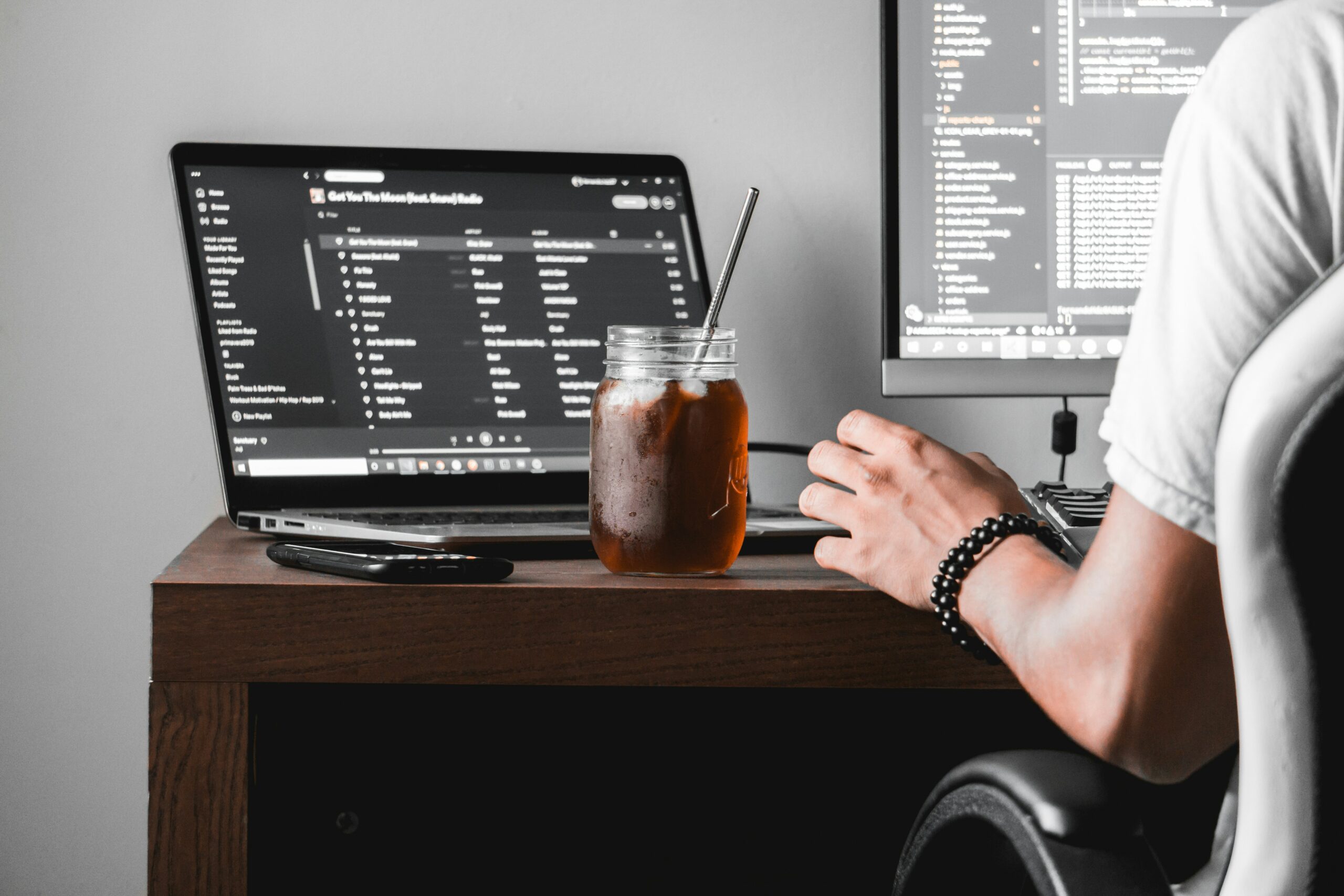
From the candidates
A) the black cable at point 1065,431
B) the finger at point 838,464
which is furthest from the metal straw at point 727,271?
the black cable at point 1065,431

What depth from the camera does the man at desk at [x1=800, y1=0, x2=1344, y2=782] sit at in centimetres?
42

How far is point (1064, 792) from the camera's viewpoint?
0.50m

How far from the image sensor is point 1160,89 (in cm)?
95

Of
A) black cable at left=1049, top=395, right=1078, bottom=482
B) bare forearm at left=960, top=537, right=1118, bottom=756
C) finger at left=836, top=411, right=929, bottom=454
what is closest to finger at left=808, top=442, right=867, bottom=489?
finger at left=836, top=411, right=929, bottom=454

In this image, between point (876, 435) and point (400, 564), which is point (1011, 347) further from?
point (400, 564)

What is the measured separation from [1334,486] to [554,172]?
2.54 ft

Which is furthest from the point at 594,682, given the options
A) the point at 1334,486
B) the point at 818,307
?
the point at 818,307

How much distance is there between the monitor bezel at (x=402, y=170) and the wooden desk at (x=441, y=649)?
25cm

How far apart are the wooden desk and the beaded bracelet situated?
3 centimetres

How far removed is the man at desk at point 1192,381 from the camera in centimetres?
42

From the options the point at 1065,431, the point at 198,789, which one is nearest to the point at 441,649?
the point at 198,789

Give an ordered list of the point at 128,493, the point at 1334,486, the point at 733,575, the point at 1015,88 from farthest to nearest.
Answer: the point at 128,493
the point at 1015,88
the point at 733,575
the point at 1334,486

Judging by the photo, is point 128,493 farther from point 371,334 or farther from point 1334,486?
point 1334,486

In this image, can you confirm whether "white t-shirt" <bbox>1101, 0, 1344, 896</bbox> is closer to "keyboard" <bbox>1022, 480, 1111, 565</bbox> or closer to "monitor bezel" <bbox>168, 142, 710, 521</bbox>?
"keyboard" <bbox>1022, 480, 1111, 565</bbox>
